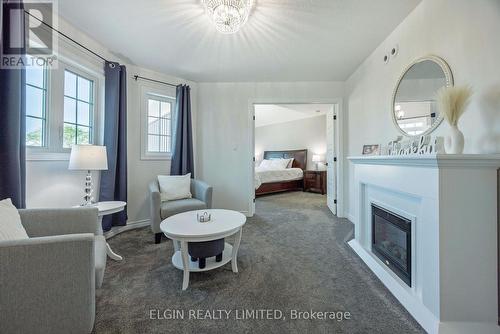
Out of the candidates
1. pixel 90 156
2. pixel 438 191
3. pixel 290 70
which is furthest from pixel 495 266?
pixel 90 156

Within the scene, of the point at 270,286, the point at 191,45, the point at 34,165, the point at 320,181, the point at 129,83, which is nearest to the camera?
the point at 270,286

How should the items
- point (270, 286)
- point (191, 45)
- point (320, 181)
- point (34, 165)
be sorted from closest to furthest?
point (270, 286) → point (34, 165) → point (191, 45) → point (320, 181)

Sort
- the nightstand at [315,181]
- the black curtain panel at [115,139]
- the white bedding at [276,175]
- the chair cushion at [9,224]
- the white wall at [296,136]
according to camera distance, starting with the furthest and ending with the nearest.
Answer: the white wall at [296,136] → the nightstand at [315,181] → the white bedding at [276,175] → the black curtain panel at [115,139] → the chair cushion at [9,224]

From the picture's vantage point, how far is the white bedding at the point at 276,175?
18.2 ft

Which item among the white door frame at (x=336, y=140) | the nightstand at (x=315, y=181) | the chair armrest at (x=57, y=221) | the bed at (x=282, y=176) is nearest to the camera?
the chair armrest at (x=57, y=221)

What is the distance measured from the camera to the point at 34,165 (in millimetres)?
1927

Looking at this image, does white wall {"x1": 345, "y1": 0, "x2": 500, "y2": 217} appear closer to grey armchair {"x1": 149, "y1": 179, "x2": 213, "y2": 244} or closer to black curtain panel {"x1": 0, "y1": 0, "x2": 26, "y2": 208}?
grey armchair {"x1": 149, "y1": 179, "x2": 213, "y2": 244}

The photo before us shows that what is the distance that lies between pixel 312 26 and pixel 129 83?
2632 millimetres

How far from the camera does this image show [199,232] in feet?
5.35

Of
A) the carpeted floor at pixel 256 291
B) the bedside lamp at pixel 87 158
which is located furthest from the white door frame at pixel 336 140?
the bedside lamp at pixel 87 158

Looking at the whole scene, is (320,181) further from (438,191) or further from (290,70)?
(438,191)

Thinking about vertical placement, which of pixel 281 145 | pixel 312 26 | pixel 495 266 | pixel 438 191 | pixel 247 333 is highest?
pixel 312 26

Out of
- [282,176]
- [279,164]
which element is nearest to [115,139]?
[282,176]

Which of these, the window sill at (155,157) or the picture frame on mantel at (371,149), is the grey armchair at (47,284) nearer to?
the window sill at (155,157)
